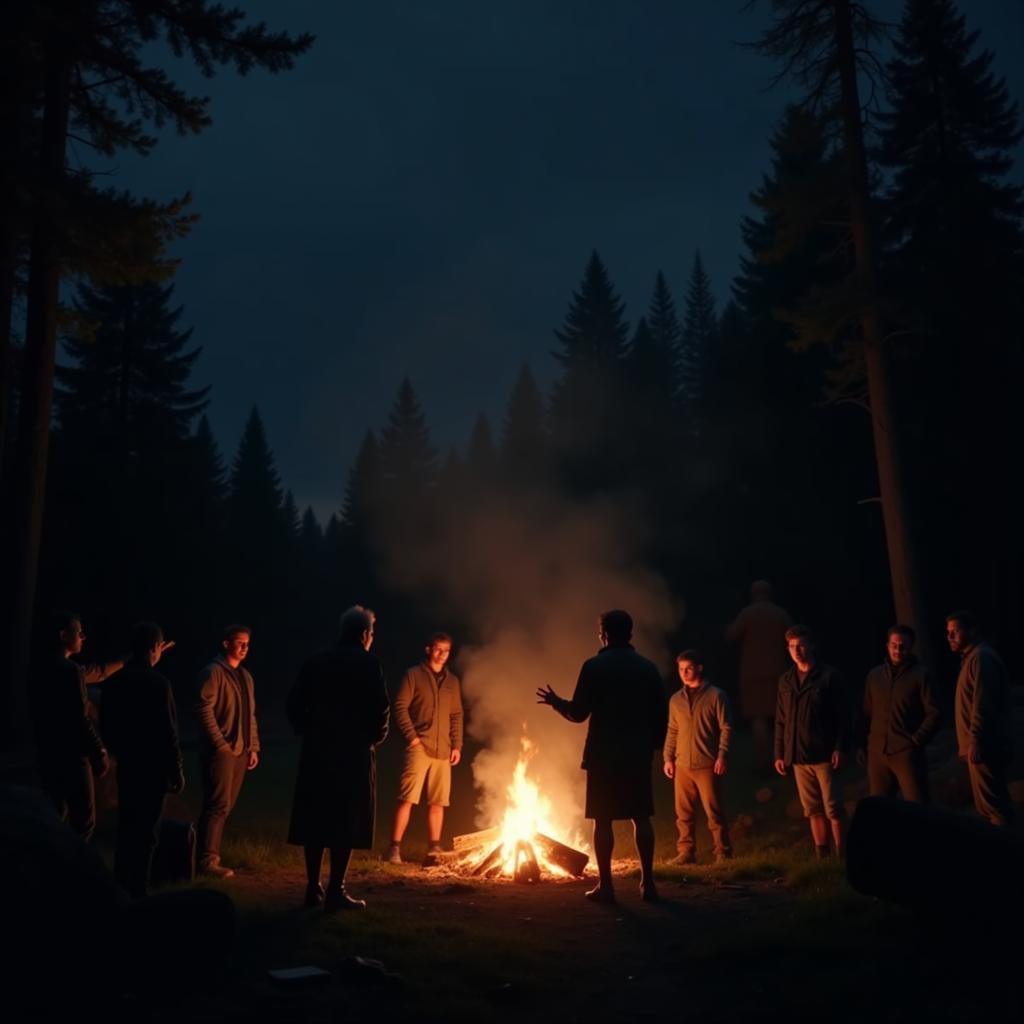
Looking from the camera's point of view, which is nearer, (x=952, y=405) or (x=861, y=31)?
(x=861, y=31)

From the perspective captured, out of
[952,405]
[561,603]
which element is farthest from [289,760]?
[952,405]

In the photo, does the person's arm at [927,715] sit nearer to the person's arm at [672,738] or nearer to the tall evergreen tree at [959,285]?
the person's arm at [672,738]

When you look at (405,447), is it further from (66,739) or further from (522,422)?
(66,739)

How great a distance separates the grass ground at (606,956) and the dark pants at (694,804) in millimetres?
1222

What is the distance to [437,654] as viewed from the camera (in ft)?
37.1

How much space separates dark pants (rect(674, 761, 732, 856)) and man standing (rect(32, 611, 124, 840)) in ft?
19.8

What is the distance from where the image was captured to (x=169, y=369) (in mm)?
35094

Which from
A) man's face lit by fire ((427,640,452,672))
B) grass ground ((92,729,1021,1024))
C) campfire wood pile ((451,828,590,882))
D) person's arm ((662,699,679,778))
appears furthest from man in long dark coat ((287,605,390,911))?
person's arm ((662,699,679,778))

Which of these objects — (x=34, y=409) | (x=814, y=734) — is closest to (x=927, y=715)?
(x=814, y=734)

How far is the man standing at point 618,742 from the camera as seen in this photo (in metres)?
8.34

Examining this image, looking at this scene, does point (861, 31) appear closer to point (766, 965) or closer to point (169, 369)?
point (766, 965)

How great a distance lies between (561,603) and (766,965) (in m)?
10.6

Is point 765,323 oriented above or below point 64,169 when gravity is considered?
above

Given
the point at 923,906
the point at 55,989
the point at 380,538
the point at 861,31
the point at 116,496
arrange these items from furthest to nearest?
the point at 380,538
the point at 116,496
the point at 861,31
the point at 923,906
the point at 55,989
